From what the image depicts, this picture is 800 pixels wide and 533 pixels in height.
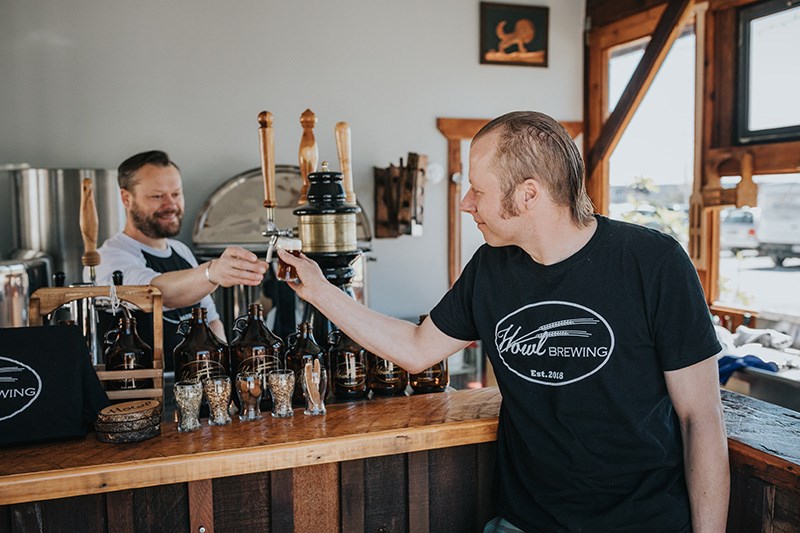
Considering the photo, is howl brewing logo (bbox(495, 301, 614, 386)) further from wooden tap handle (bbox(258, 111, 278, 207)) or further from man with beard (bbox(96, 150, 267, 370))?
man with beard (bbox(96, 150, 267, 370))

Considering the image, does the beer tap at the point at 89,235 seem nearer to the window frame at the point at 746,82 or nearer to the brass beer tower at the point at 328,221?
the brass beer tower at the point at 328,221

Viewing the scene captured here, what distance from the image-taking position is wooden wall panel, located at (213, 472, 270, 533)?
1631mm

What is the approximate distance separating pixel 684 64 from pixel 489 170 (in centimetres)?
377

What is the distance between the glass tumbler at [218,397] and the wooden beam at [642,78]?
4205 millimetres

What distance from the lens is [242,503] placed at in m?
1.65

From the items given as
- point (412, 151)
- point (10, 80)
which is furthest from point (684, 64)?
point (10, 80)

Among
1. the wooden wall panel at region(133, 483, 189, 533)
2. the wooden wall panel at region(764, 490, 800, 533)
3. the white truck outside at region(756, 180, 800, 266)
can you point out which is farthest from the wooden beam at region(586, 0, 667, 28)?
the wooden wall panel at region(133, 483, 189, 533)

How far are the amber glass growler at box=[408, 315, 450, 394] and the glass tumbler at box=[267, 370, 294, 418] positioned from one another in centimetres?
42

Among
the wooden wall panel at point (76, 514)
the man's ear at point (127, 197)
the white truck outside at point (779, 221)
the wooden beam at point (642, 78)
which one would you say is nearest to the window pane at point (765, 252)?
the white truck outside at point (779, 221)

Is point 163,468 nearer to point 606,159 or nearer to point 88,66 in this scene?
point 88,66

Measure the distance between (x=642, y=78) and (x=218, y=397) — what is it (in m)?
4.28

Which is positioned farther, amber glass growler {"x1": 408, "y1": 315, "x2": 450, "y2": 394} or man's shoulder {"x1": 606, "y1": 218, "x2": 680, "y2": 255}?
amber glass growler {"x1": 408, "y1": 315, "x2": 450, "y2": 394}

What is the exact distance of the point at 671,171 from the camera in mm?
4977

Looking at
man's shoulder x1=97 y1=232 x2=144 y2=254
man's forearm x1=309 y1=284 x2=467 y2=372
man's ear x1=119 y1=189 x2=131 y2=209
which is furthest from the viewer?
man's ear x1=119 y1=189 x2=131 y2=209
